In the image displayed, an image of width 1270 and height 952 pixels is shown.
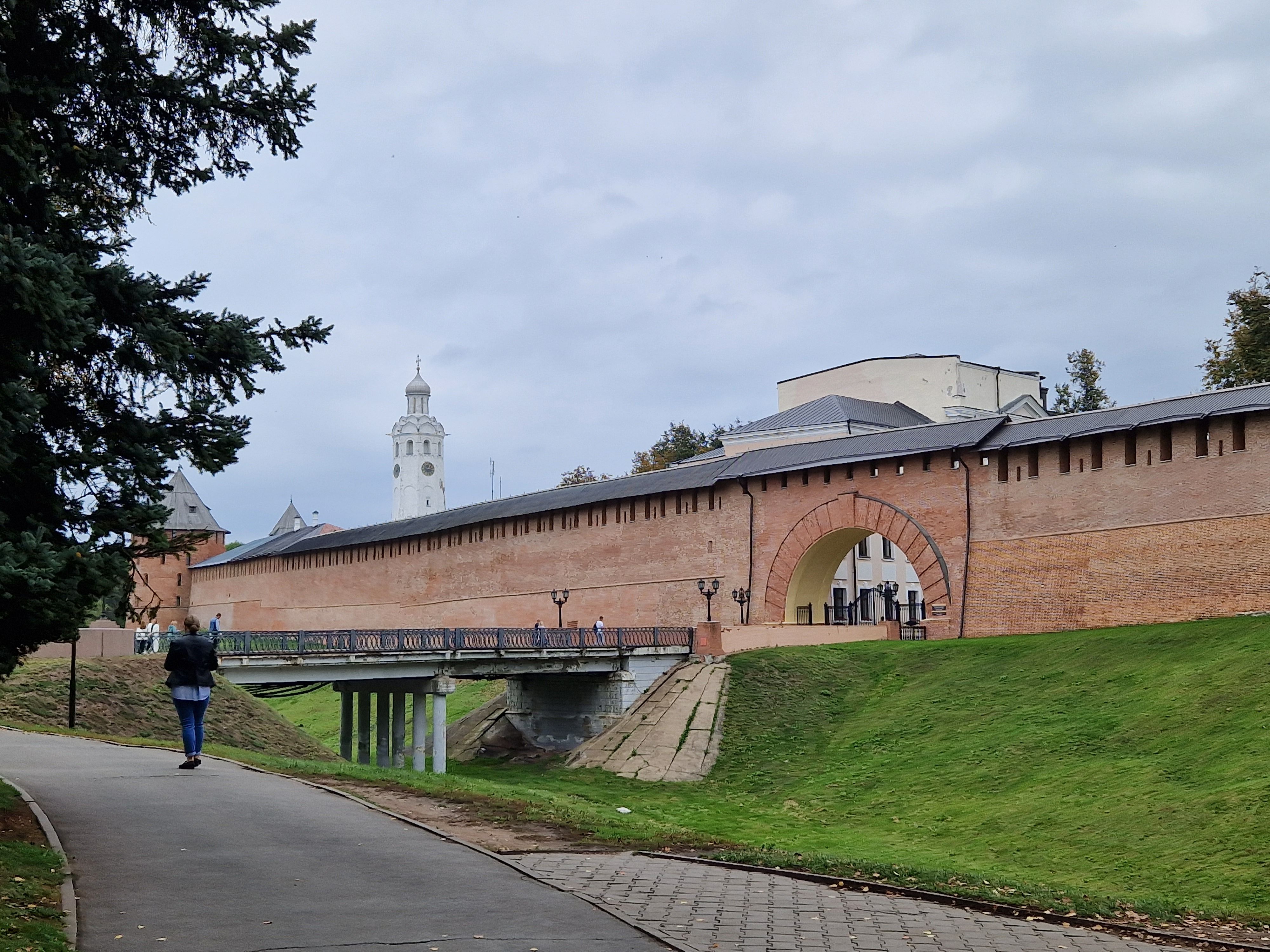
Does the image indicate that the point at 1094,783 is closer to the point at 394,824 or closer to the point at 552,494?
the point at 394,824

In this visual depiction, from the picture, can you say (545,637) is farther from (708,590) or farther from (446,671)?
(708,590)

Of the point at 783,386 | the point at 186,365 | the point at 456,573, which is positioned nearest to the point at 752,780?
the point at 186,365

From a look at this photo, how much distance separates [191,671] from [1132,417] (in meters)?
22.0

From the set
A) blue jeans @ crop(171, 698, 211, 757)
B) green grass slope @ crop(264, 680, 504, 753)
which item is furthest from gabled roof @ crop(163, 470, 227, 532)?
blue jeans @ crop(171, 698, 211, 757)

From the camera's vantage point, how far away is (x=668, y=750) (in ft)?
88.8

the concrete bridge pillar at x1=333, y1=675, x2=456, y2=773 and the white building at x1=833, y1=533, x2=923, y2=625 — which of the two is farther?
the white building at x1=833, y1=533, x2=923, y2=625

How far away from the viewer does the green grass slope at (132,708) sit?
2277cm

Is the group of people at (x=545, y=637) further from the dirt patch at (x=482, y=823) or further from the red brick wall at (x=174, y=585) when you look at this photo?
the red brick wall at (x=174, y=585)

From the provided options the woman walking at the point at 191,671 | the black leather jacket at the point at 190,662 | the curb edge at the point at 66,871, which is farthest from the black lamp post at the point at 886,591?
the curb edge at the point at 66,871

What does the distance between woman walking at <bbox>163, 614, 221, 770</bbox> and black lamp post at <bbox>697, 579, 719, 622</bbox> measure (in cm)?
2055

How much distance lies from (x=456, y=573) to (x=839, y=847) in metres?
31.0

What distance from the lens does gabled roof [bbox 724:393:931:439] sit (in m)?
47.6

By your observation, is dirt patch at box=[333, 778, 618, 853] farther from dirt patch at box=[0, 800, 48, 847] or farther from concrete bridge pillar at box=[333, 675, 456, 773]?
concrete bridge pillar at box=[333, 675, 456, 773]

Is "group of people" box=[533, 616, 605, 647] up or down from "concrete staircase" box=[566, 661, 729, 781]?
up
